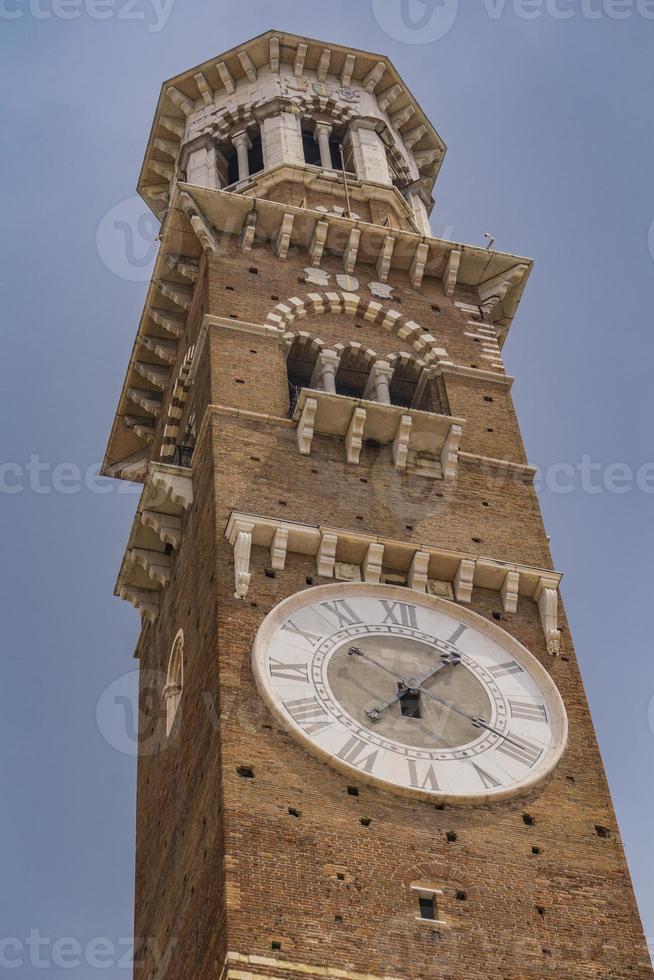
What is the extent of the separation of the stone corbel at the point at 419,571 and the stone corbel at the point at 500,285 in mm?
8417

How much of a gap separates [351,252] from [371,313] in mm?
1561

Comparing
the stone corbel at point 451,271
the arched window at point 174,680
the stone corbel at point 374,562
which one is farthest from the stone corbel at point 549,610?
the stone corbel at point 451,271

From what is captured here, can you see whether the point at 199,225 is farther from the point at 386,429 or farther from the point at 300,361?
the point at 386,429

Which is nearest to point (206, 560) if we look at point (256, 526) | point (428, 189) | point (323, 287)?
point (256, 526)

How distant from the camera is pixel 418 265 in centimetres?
3228

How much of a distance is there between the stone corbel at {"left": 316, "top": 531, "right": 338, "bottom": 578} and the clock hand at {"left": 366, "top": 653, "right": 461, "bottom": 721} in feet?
6.61

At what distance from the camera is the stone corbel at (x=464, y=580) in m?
25.2

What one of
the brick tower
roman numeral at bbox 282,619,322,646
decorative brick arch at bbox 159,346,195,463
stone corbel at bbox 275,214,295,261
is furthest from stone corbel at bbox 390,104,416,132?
roman numeral at bbox 282,619,322,646

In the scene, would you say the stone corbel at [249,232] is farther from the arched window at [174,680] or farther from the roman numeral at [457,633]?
the roman numeral at [457,633]

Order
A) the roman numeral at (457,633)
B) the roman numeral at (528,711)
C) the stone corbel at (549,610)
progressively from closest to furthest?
the roman numeral at (528,711)
the roman numeral at (457,633)
the stone corbel at (549,610)

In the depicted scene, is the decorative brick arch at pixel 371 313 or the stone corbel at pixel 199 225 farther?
the stone corbel at pixel 199 225

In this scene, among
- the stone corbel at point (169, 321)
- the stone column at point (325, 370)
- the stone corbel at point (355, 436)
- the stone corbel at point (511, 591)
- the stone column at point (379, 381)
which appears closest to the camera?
the stone corbel at point (511, 591)

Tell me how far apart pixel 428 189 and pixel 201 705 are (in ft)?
57.8

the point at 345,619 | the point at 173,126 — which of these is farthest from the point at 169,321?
the point at 345,619
